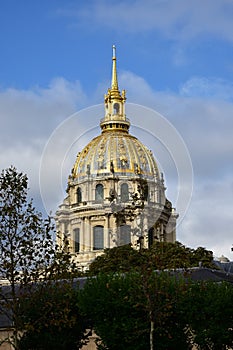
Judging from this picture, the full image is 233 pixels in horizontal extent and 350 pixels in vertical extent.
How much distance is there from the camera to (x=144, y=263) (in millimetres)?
49688

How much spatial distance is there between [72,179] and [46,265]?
110994mm

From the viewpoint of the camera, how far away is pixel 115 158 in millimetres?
155625

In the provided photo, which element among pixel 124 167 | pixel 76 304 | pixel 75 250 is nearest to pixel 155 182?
pixel 124 167

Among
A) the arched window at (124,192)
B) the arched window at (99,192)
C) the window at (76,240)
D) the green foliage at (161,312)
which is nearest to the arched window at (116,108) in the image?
the arched window at (99,192)

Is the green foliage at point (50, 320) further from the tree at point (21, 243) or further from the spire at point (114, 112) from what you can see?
the spire at point (114, 112)

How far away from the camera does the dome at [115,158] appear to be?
15525 cm

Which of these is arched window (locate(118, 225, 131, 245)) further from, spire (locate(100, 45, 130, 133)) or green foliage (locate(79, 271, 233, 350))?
green foliage (locate(79, 271, 233, 350))

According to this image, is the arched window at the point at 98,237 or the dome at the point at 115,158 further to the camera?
the dome at the point at 115,158

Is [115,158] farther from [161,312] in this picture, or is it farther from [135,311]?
[161,312]

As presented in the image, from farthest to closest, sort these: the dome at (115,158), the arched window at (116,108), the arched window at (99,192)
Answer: the arched window at (116,108) → the dome at (115,158) → the arched window at (99,192)

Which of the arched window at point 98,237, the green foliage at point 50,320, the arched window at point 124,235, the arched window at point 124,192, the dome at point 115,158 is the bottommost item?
the green foliage at point 50,320

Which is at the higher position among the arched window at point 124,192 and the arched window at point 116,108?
the arched window at point 116,108

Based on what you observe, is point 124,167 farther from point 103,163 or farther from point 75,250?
point 75,250

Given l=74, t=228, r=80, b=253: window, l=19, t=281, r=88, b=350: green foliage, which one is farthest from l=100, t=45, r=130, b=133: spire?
l=19, t=281, r=88, b=350: green foliage
